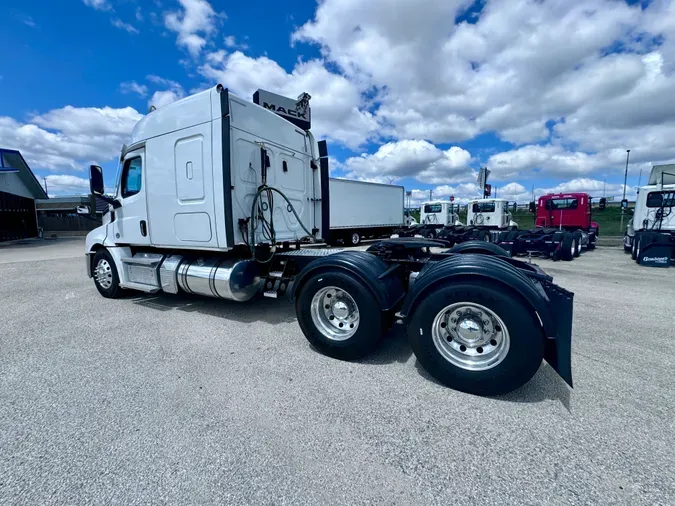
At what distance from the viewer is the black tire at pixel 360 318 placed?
311 cm

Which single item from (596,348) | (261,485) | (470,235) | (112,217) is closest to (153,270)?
(112,217)

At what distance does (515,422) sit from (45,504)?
2.96 meters

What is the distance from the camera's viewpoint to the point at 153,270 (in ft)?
17.1

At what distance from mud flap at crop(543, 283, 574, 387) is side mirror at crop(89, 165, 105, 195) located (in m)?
6.91

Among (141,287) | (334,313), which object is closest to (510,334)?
(334,313)

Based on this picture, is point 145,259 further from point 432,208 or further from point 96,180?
point 432,208

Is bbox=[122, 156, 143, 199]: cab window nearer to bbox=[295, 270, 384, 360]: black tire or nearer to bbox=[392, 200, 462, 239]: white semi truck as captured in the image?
bbox=[295, 270, 384, 360]: black tire

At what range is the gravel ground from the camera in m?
1.73

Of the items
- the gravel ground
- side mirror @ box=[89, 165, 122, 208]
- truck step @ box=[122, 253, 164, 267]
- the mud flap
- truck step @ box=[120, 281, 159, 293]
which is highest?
side mirror @ box=[89, 165, 122, 208]

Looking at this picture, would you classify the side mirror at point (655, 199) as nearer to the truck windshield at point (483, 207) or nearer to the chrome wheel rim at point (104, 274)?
the truck windshield at point (483, 207)

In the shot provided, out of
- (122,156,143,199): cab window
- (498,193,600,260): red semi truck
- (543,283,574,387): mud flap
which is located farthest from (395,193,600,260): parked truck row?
(122,156,143,199): cab window

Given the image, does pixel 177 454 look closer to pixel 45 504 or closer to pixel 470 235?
pixel 45 504

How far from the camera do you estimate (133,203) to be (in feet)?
17.5

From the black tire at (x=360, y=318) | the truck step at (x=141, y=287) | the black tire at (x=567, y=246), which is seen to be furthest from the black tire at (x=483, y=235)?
the truck step at (x=141, y=287)
